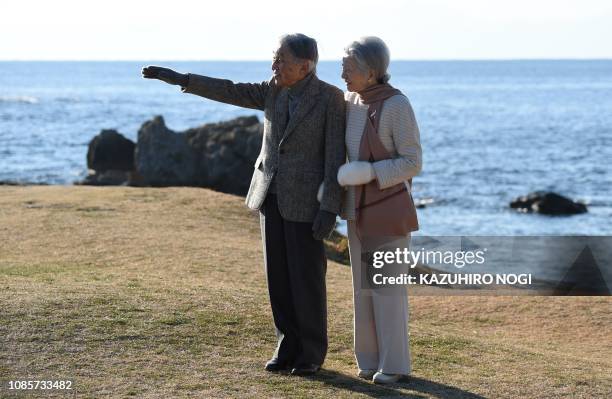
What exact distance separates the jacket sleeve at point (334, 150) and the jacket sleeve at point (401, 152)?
27 cm

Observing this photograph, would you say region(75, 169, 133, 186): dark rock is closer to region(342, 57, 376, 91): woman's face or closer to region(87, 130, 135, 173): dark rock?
region(87, 130, 135, 173): dark rock

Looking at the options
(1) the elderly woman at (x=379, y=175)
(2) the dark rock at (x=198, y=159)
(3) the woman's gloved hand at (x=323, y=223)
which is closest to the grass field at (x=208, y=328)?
(1) the elderly woman at (x=379, y=175)

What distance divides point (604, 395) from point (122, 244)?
25.2 feet

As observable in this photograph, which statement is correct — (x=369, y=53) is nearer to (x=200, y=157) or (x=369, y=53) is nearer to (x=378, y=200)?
(x=378, y=200)

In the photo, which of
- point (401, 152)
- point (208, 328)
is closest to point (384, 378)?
point (401, 152)

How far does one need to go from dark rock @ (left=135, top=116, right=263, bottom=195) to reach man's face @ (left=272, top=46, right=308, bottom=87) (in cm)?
2181

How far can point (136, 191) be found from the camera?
18.2 meters

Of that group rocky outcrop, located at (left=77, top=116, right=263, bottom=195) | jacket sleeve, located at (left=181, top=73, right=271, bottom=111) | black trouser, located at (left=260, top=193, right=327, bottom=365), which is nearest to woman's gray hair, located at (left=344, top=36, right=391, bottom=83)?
jacket sleeve, located at (left=181, top=73, right=271, bottom=111)

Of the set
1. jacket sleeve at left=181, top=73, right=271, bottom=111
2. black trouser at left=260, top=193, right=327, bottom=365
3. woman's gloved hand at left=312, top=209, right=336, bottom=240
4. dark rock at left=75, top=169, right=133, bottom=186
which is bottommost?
dark rock at left=75, top=169, right=133, bottom=186

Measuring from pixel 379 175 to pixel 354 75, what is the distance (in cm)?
61

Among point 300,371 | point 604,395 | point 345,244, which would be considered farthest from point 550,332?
point 345,244

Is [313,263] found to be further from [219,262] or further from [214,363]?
[219,262]

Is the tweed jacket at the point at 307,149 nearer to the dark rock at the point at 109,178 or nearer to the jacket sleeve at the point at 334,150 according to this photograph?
the jacket sleeve at the point at 334,150

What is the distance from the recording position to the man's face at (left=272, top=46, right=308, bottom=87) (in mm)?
6562
